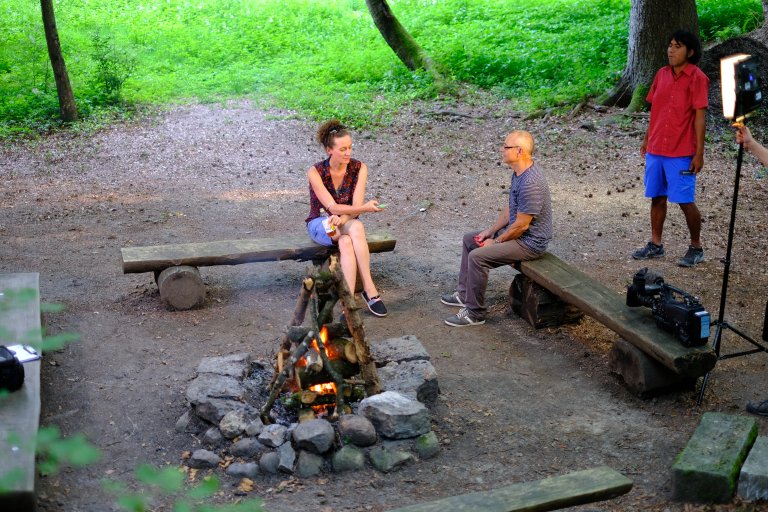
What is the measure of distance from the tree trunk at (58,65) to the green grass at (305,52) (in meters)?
0.33

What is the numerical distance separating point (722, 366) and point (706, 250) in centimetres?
242

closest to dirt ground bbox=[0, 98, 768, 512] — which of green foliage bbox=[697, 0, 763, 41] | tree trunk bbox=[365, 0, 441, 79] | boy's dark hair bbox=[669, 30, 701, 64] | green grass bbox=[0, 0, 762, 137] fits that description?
green grass bbox=[0, 0, 762, 137]

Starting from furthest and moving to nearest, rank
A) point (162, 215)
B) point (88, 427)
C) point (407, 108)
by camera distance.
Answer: point (407, 108) → point (162, 215) → point (88, 427)

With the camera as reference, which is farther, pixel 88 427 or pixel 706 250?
pixel 706 250

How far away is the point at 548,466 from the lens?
432 cm

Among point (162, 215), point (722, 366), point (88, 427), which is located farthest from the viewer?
point (162, 215)

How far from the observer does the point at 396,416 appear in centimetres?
441

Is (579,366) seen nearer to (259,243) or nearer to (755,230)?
(259,243)

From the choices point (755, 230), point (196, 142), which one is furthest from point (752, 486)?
point (196, 142)

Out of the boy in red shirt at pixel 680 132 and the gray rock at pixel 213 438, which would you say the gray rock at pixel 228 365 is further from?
the boy in red shirt at pixel 680 132

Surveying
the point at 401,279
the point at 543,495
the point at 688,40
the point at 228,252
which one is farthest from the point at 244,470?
the point at 688,40

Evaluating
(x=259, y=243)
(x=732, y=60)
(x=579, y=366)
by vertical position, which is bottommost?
(x=579, y=366)

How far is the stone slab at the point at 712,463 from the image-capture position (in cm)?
380

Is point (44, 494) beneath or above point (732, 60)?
beneath
